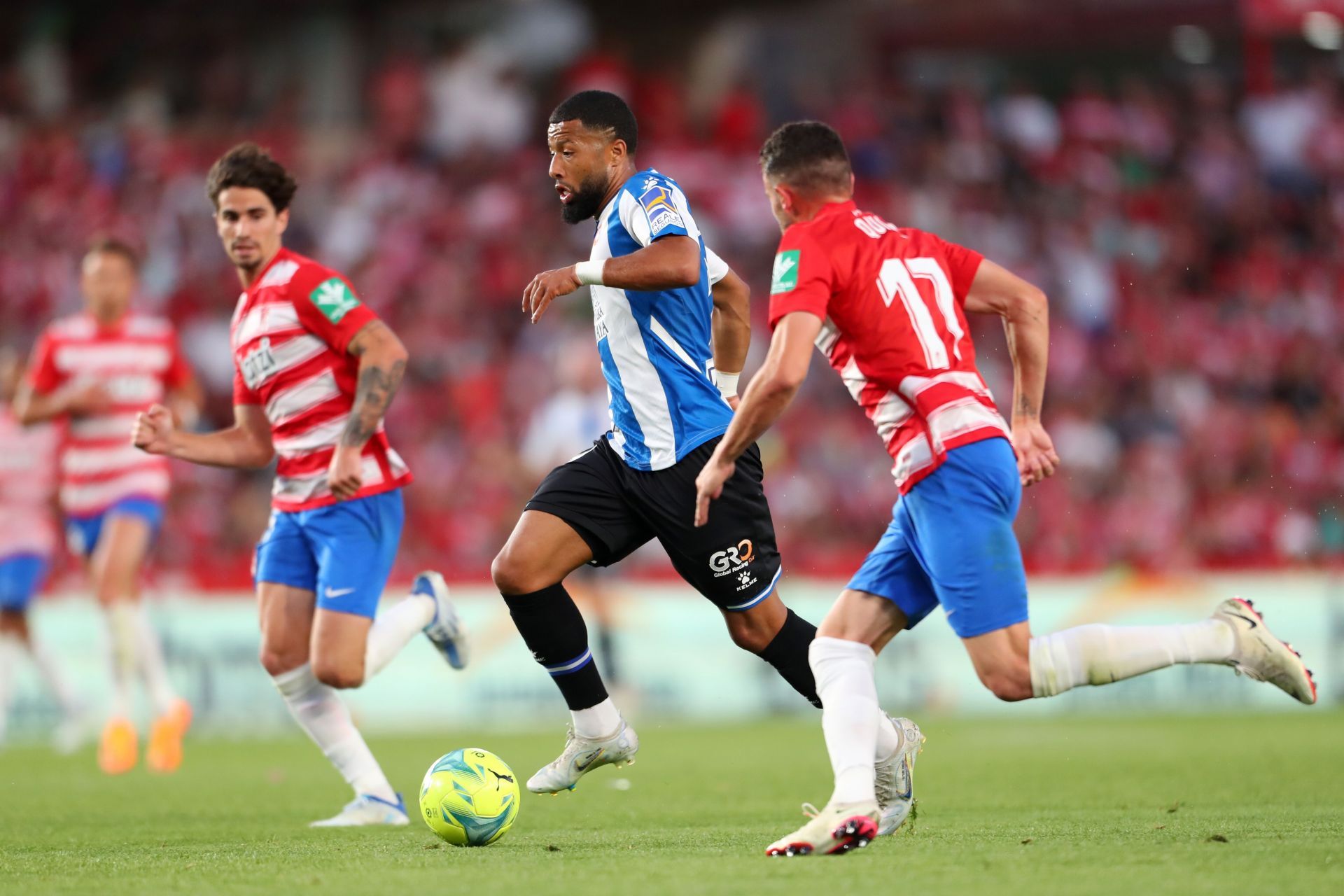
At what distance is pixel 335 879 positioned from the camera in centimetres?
471

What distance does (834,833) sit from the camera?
16.3ft

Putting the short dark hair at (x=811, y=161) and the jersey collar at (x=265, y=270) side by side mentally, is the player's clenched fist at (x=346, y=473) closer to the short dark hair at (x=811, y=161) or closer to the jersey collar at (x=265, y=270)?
the jersey collar at (x=265, y=270)

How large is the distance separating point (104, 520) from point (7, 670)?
321cm

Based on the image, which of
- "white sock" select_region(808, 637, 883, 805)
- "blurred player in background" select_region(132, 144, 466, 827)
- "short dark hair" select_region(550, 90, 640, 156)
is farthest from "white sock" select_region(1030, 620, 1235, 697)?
"blurred player in background" select_region(132, 144, 466, 827)

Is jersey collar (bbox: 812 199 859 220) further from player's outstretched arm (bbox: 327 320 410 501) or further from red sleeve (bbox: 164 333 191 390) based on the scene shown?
red sleeve (bbox: 164 333 191 390)

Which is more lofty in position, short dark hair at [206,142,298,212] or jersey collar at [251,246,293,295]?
short dark hair at [206,142,298,212]

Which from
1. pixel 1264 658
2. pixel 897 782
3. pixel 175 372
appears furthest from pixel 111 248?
pixel 1264 658

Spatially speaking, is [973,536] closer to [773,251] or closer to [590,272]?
[590,272]

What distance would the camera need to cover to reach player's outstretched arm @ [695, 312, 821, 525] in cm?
492

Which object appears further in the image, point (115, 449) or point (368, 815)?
point (115, 449)

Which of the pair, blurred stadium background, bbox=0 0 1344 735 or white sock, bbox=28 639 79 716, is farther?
blurred stadium background, bbox=0 0 1344 735

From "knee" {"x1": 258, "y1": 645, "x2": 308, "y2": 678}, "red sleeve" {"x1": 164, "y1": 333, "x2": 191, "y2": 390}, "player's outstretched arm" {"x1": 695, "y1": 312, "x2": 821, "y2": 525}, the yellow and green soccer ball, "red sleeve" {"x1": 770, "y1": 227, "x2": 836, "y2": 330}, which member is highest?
"red sleeve" {"x1": 164, "y1": 333, "x2": 191, "y2": 390}

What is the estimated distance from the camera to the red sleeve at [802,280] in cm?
504

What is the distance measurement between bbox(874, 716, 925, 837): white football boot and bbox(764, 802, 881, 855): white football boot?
0.66 metres
